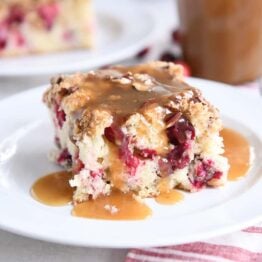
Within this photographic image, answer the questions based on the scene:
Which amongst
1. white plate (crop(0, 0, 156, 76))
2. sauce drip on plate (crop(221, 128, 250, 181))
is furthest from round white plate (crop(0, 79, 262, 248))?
white plate (crop(0, 0, 156, 76))

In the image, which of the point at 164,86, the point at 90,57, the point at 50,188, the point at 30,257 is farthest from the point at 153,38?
the point at 30,257

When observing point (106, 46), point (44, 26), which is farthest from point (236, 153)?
point (44, 26)

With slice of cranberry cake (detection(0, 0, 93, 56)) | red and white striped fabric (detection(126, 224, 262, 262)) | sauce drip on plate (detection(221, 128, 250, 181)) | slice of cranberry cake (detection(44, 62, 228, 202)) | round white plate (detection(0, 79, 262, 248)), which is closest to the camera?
round white plate (detection(0, 79, 262, 248))

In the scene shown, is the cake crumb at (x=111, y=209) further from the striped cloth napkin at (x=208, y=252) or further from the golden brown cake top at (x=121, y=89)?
the golden brown cake top at (x=121, y=89)

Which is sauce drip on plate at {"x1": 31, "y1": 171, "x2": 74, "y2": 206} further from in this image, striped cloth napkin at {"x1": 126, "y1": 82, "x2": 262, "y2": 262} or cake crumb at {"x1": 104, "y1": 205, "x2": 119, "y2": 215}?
striped cloth napkin at {"x1": 126, "y1": 82, "x2": 262, "y2": 262}

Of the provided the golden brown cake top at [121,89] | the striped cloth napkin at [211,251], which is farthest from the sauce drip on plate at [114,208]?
the golden brown cake top at [121,89]

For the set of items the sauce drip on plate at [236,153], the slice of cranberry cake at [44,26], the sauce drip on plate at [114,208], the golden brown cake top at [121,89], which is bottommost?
the sauce drip on plate at [114,208]
